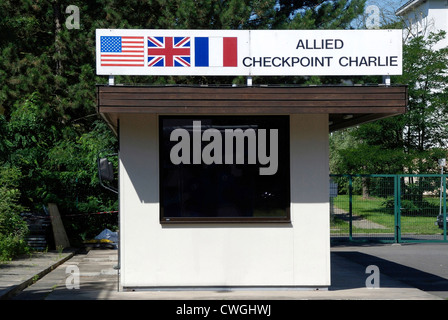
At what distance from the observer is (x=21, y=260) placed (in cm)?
1508

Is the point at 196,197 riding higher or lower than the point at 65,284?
higher

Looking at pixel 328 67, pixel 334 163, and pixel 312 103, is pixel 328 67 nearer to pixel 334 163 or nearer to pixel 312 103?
pixel 312 103

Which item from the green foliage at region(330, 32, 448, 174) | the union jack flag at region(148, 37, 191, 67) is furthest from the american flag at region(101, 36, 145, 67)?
the green foliage at region(330, 32, 448, 174)

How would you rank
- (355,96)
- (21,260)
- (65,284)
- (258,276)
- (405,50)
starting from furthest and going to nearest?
1. (405,50)
2. (21,260)
3. (65,284)
4. (258,276)
5. (355,96)

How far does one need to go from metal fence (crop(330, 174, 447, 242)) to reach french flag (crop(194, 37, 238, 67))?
454 inches

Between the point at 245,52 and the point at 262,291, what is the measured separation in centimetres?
366

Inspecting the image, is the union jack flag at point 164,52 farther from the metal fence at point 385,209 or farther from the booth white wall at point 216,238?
the metal fence at point 385,209

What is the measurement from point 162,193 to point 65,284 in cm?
282

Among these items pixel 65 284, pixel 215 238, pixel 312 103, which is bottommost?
pixel 65 284

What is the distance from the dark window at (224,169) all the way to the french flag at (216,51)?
34.4 inches

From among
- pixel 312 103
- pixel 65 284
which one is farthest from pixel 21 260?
pixel 312 103

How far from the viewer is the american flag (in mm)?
10031

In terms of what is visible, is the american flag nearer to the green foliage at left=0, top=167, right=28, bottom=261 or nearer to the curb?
the curb

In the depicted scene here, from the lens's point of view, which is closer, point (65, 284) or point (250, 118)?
point (250, 118)
